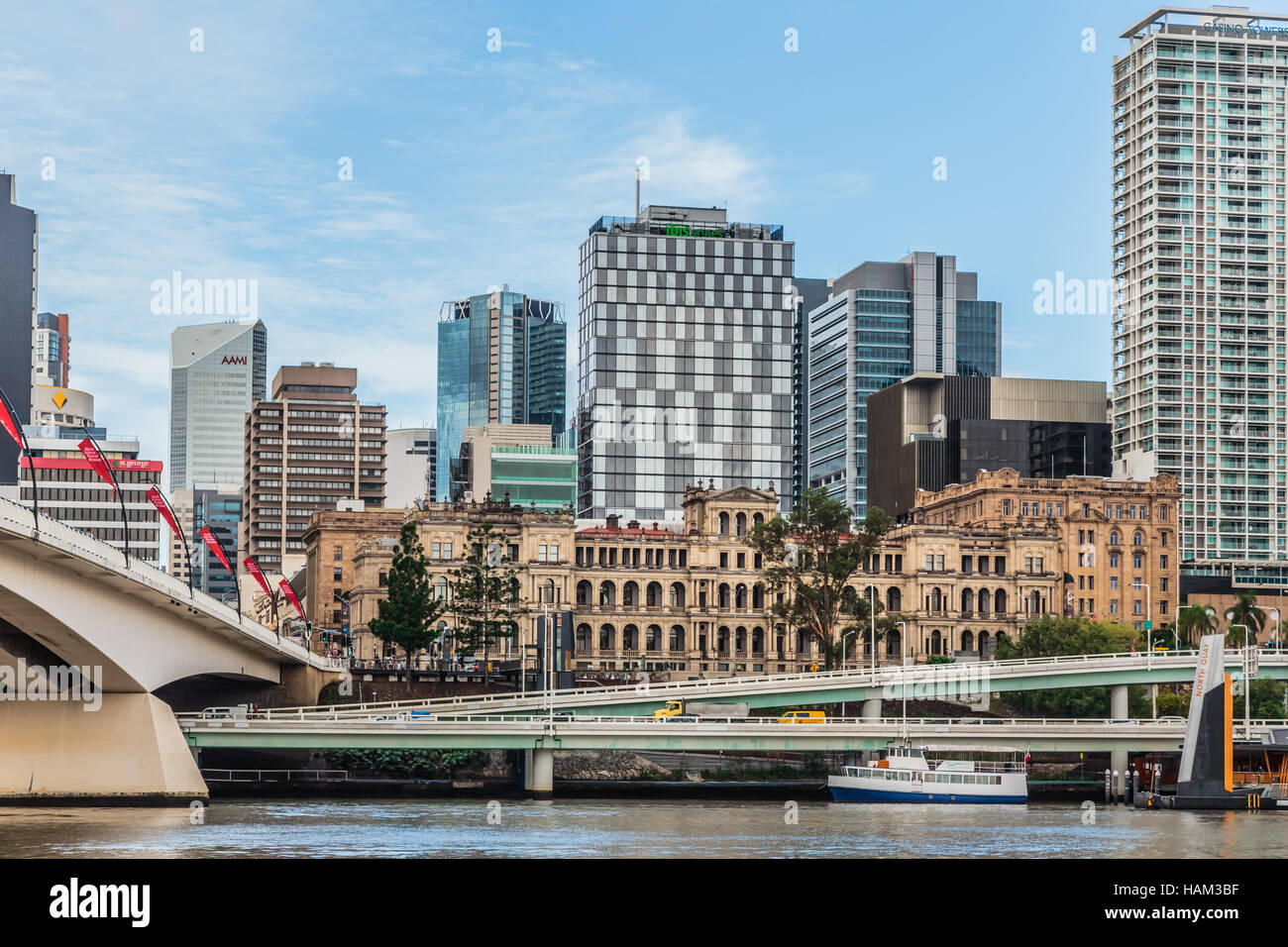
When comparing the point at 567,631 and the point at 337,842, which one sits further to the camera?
the point at 567,631

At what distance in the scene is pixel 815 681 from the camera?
126 m

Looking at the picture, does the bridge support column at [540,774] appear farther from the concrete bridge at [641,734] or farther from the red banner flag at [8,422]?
the red banner flag at [8,422]

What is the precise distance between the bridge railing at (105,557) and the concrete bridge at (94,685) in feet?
0.41

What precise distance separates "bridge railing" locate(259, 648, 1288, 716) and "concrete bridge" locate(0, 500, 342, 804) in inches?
899

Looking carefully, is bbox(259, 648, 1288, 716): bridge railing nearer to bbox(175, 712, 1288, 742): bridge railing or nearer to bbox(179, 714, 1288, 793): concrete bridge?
bbox(175, 712, 1288, 742): bridge railing

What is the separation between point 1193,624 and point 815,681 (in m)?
68.2

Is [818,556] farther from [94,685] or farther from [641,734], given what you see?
[94,685]

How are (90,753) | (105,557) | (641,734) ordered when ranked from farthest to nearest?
(641,734) → (90,753) → (105,557)


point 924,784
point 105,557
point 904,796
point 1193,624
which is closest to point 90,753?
point 105,557

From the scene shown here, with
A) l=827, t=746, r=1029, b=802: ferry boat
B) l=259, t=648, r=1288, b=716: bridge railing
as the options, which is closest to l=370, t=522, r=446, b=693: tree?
l=259, t=648, r=1288, b=716: bridge railing
